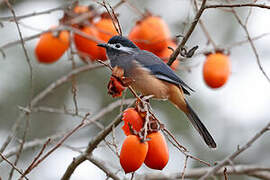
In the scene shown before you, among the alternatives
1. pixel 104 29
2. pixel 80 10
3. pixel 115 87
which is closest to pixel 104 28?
pixel 104 29

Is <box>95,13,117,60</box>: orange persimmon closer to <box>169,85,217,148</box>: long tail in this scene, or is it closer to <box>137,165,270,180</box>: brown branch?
<box>169,85,217,148</box>: long tail

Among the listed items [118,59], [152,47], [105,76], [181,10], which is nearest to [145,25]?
[152,47]

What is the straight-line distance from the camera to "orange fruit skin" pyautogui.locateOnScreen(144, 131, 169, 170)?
7.18ft

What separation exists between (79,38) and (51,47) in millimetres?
224

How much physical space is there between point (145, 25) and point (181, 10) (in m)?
3.42

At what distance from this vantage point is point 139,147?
82.9 inches

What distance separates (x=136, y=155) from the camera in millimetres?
2102

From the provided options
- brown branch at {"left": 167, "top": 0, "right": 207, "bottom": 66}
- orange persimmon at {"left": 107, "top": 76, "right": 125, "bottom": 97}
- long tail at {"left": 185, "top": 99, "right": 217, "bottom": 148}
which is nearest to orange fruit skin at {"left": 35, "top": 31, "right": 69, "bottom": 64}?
long tail at {"left": 185, "top": 99, "right": 217, "bottom": 148}

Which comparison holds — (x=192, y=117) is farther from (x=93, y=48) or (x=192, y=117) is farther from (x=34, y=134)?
(x=34, y=134)

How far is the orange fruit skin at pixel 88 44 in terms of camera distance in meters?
3.77

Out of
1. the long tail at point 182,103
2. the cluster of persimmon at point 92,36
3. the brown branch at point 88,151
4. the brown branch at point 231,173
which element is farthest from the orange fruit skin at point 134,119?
the cluster of persimmon at point 92,36

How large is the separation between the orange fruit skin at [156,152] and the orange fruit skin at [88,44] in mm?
1643

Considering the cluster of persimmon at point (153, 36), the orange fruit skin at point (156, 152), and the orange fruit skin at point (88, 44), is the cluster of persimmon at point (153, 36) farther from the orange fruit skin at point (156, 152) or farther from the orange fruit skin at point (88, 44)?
the orange fruit skin at point (156, 152)

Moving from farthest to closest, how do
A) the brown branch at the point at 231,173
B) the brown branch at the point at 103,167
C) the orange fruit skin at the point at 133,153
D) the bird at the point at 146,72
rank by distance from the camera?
the brown branch at the point at 231,173 < the bird at the point at 146,72 < the brown branch at the point at 103,167 < the orange fruit skin at the point at 133,153
